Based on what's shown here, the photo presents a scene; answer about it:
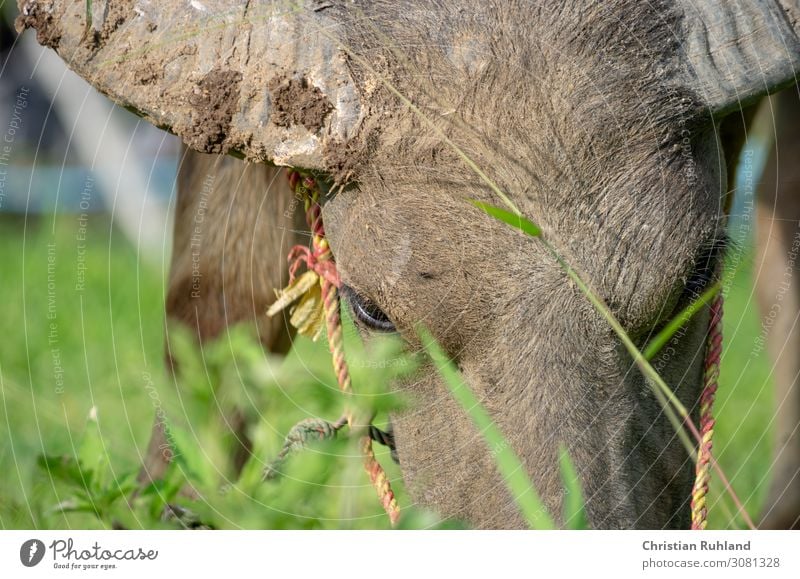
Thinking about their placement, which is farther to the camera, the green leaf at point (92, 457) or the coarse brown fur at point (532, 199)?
the green leaf at point (92, 457)

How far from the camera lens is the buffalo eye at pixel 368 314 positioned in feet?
8.70

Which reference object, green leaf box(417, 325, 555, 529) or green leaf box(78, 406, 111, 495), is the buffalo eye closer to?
green leaf box(417, 325, 555, 529)

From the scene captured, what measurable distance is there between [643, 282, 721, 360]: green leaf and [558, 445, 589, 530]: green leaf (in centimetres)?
35

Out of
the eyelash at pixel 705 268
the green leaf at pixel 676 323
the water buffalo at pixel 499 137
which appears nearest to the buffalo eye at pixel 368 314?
the water buffalo at pixel 499 137

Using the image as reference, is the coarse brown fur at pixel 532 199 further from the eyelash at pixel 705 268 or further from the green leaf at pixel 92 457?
the green leaf at pixel 92 457

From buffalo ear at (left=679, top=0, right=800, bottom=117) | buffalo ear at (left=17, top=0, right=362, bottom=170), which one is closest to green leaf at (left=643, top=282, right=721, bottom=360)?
buffalo ear at (left=679, top=0, right=800, bottom=117)

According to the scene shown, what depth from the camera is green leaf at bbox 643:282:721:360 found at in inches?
102

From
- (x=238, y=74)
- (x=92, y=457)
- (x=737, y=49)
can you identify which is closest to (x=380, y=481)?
(x=92, y=457)

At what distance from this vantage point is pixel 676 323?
2650 millimetres

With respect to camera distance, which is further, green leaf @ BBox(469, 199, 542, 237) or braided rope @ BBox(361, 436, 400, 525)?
braided rope @ BBox(361, 436, 400, 525)

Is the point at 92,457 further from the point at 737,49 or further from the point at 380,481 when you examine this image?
the point at 737,49

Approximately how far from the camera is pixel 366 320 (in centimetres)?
270

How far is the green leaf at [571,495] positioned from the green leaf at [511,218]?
0.54 meters

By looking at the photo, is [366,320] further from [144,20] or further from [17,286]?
[17,286]
